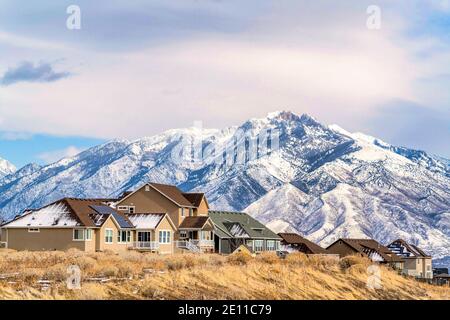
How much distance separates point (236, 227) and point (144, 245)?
2998 cm

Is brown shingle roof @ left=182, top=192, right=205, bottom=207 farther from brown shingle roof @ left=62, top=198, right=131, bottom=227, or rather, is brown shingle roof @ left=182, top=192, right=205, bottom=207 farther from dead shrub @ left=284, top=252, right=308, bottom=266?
dead shrub @ left=284, top=252, right=308, bottom=266

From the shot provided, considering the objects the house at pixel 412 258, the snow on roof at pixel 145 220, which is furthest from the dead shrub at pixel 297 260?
the house at pixel 412 258

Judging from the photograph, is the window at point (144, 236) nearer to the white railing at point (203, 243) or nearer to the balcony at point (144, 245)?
the balcony at point (144, 245)

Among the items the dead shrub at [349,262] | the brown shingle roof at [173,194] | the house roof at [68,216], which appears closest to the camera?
the dead shrub at [349,262]

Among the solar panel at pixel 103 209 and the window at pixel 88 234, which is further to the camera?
the solar panel at pixel 103 209

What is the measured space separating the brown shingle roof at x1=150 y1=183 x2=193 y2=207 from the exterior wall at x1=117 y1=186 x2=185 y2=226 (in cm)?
72

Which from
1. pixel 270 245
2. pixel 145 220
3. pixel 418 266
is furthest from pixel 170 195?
pixel 418 266

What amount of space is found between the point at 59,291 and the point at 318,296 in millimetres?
13203

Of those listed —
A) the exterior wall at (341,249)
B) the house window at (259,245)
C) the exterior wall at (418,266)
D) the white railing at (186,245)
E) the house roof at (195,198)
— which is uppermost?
the house roof at (195,198)

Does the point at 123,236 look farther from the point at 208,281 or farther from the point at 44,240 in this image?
the point at 208,281

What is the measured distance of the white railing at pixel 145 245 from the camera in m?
96.3

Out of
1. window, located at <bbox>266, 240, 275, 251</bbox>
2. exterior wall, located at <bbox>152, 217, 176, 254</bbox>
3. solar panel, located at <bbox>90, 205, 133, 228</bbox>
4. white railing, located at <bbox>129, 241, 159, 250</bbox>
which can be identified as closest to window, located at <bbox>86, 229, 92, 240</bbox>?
solar panel, located at <bbox>90, 205, 133, 228</bbox>

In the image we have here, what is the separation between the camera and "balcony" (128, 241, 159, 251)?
316 ft
